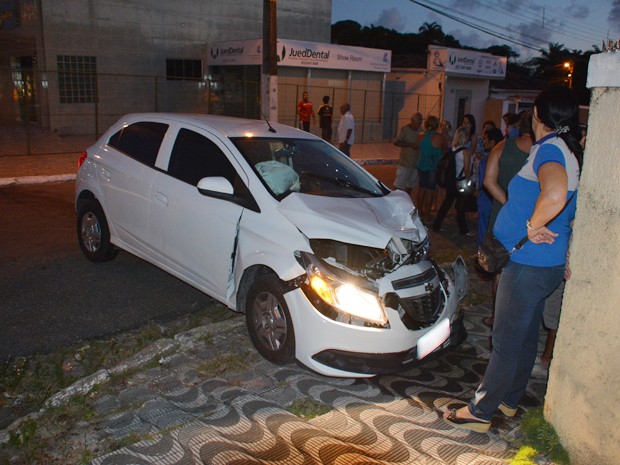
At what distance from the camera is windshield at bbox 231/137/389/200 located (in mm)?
5059

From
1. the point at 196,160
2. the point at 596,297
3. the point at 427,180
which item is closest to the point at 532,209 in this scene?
the point at 596,297

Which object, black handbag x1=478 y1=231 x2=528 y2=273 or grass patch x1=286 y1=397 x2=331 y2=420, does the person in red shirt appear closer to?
grass patch x1=286 y1=397 x2=331 y2=420

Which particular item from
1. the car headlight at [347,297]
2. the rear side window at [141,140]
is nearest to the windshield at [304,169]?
the car headlight at [347,297]

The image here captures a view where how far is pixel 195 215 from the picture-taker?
5.14 m

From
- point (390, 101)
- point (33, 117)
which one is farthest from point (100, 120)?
point (390, 101)

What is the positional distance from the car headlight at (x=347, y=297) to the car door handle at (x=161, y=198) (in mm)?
1931

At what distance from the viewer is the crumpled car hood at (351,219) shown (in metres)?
4.36

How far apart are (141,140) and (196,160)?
1037 millimetres

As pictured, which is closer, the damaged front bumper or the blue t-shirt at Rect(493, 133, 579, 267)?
the blue t-shirt at Rect(493, 133, 579, 267)

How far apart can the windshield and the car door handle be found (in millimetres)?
842

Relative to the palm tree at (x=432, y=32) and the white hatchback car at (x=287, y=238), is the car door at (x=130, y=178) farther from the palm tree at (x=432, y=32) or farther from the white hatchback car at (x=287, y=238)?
the palm tree at (x=432, y=32)

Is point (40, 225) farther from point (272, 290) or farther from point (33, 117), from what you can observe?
point (33, 117)

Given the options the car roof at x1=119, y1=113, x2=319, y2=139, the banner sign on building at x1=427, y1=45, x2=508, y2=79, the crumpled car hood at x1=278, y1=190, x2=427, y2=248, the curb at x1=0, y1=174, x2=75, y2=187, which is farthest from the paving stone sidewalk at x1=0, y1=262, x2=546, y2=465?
the banner sign on building at x1=427, y1=45, x2=508, y2=79

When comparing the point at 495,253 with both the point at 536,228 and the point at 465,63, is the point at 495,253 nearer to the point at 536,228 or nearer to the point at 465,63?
the point at 536,228
